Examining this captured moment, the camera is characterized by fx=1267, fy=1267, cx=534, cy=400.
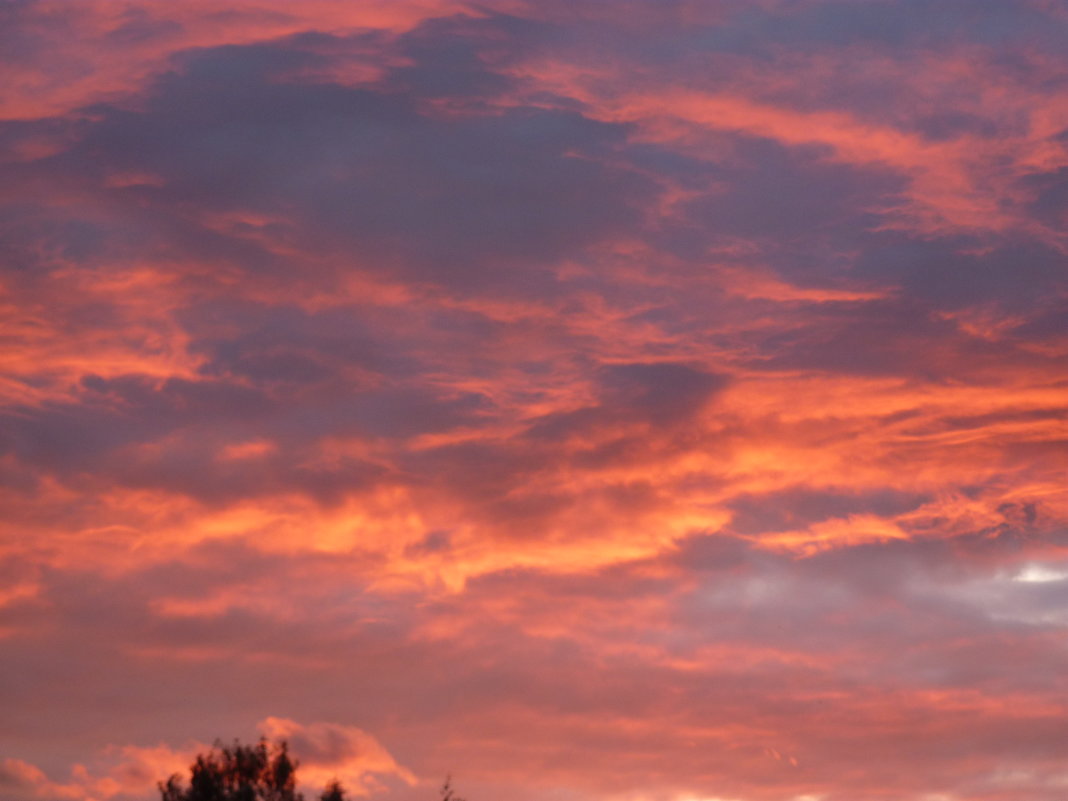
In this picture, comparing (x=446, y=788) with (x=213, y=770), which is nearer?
(x=213, y=770)

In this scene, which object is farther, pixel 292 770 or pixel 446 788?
pixel 446 788

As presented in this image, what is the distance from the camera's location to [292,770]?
82.8 meters

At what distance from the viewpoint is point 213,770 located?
265 ft

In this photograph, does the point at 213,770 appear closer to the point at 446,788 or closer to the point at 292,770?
the point at 292,770

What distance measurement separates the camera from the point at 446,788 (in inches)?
3526

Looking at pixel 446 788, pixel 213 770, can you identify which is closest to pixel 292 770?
pixel 213 770

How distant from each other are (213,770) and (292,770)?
5.09 meters

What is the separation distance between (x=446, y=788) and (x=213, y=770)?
17162mm

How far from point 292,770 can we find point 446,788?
1221cm
